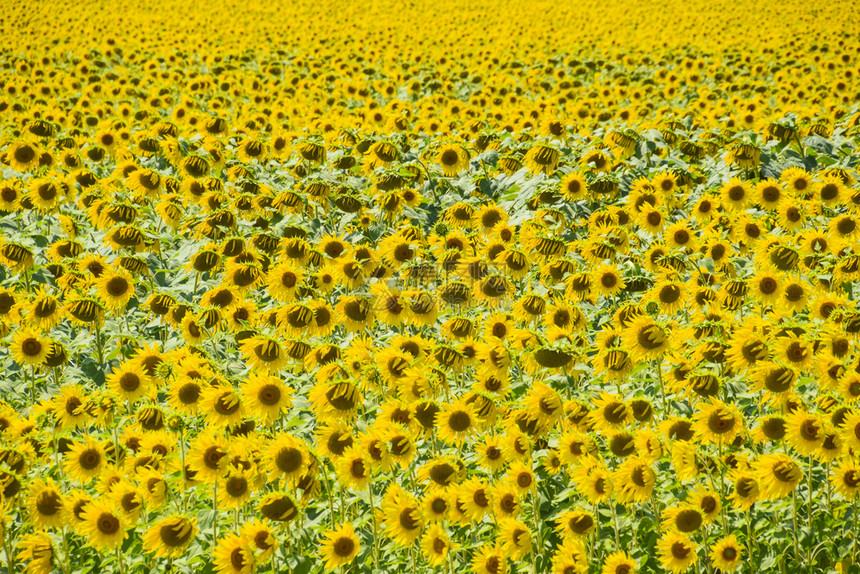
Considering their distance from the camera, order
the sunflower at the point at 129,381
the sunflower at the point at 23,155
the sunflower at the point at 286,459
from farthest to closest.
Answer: the sunflower at the point at 23,155 < the sunflower at the point at 129,381 < the sunflower at the point at 286,459

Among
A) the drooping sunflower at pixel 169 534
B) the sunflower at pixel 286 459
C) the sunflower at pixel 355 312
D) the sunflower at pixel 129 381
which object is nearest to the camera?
the drooping sunflower at pixel 169 534

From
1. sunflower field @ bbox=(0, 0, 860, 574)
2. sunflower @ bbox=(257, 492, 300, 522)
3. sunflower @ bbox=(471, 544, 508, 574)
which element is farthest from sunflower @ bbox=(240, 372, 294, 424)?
sunflower @ bbox=(471, 544, 508, 574)

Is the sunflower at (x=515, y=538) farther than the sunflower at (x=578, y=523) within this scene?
No

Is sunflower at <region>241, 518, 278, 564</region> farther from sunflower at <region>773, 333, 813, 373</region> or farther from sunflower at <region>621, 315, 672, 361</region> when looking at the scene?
sunflower at <region>773, 333, 813, 373</region>

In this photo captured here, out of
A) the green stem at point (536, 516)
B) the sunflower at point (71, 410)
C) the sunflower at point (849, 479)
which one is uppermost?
the sunflower at point (849, 479)

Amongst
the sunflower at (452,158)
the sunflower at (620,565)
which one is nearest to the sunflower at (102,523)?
the sunflower at (620,565)

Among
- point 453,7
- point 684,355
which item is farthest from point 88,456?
point 453,7

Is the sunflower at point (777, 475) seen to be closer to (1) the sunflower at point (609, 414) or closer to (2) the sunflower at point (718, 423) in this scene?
(2) the sunflower at point (718, 423)

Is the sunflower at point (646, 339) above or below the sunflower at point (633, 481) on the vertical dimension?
above

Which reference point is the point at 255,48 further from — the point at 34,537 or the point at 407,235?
the point at 34,537
